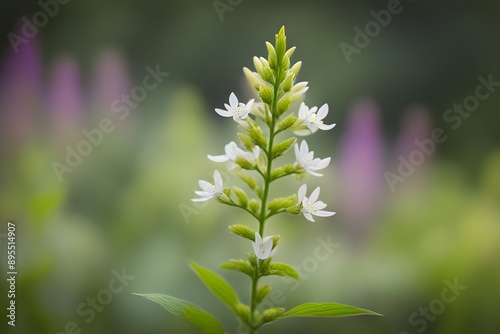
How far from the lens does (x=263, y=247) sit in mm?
730

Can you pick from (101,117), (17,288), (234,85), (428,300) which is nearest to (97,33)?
(101,117)

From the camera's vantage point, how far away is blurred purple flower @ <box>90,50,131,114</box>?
1585mm

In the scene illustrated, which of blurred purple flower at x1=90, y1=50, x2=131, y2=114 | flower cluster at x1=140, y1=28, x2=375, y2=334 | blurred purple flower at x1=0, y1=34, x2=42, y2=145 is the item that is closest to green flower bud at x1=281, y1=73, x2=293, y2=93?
flower cluster at x1=140, y1=28, x2=375, y2=334

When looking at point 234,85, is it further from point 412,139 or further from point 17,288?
point 17,288

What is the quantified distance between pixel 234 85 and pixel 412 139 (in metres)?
0.55

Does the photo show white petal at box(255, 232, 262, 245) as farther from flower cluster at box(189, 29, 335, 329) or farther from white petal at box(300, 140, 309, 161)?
white petal at box(300, 140, 309, 161)

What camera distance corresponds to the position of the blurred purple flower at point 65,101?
5.13 ft

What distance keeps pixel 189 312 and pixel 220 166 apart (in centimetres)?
83

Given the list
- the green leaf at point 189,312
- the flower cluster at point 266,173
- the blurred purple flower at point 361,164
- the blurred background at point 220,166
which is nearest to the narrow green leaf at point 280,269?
the flower cluster at point 266,173

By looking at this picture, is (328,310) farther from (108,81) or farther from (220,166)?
(108,81)

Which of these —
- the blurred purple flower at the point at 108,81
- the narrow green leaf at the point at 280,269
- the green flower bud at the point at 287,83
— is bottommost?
the narrow green leaf at the point at 280,269

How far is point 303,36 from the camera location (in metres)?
1.61

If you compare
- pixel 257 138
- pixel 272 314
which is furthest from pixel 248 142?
pixel 272 314

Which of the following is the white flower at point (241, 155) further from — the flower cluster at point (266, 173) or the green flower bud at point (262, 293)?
the green flower bud at point (262, 293)
